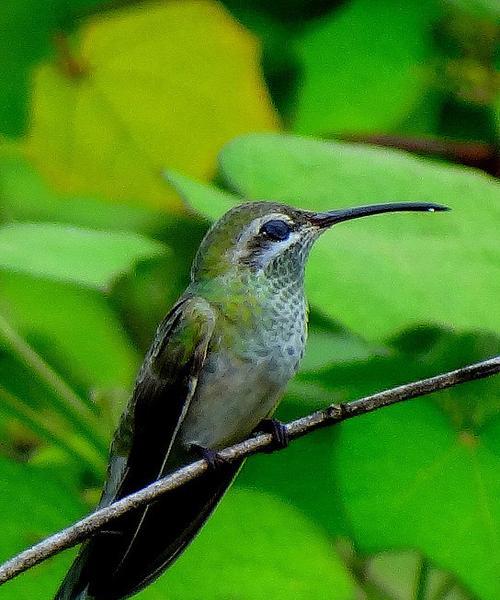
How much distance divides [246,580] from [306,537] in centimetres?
9

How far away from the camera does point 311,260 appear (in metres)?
1.55

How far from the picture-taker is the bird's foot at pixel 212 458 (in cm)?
137

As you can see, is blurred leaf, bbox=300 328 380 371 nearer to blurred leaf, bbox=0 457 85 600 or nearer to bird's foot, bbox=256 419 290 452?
bird's foot, bbox=256 419 290 452

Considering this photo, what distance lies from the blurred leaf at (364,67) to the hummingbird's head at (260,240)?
1.86 feet

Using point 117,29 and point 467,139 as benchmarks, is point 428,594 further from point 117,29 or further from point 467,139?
point 117,29

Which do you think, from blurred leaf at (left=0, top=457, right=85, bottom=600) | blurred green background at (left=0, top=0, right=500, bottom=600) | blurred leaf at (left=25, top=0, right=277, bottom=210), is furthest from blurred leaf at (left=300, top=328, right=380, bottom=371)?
blurred leaf at (left=25, top=0, right=277, bottom=210)

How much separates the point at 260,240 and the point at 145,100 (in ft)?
1.95

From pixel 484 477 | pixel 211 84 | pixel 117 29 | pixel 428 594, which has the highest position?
pixel 117 29

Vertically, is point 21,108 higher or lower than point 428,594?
higher

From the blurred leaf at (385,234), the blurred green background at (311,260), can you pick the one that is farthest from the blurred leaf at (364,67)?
the blurred leaf at (385,234)

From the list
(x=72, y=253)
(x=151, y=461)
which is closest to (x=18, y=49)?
(x=72, y=253)

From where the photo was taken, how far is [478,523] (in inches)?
55.0

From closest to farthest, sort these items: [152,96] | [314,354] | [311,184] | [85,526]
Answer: [85,526] → [314,354] → [311,184] → [152,96]

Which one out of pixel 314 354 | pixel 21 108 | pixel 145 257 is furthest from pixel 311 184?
pixel 21 108
